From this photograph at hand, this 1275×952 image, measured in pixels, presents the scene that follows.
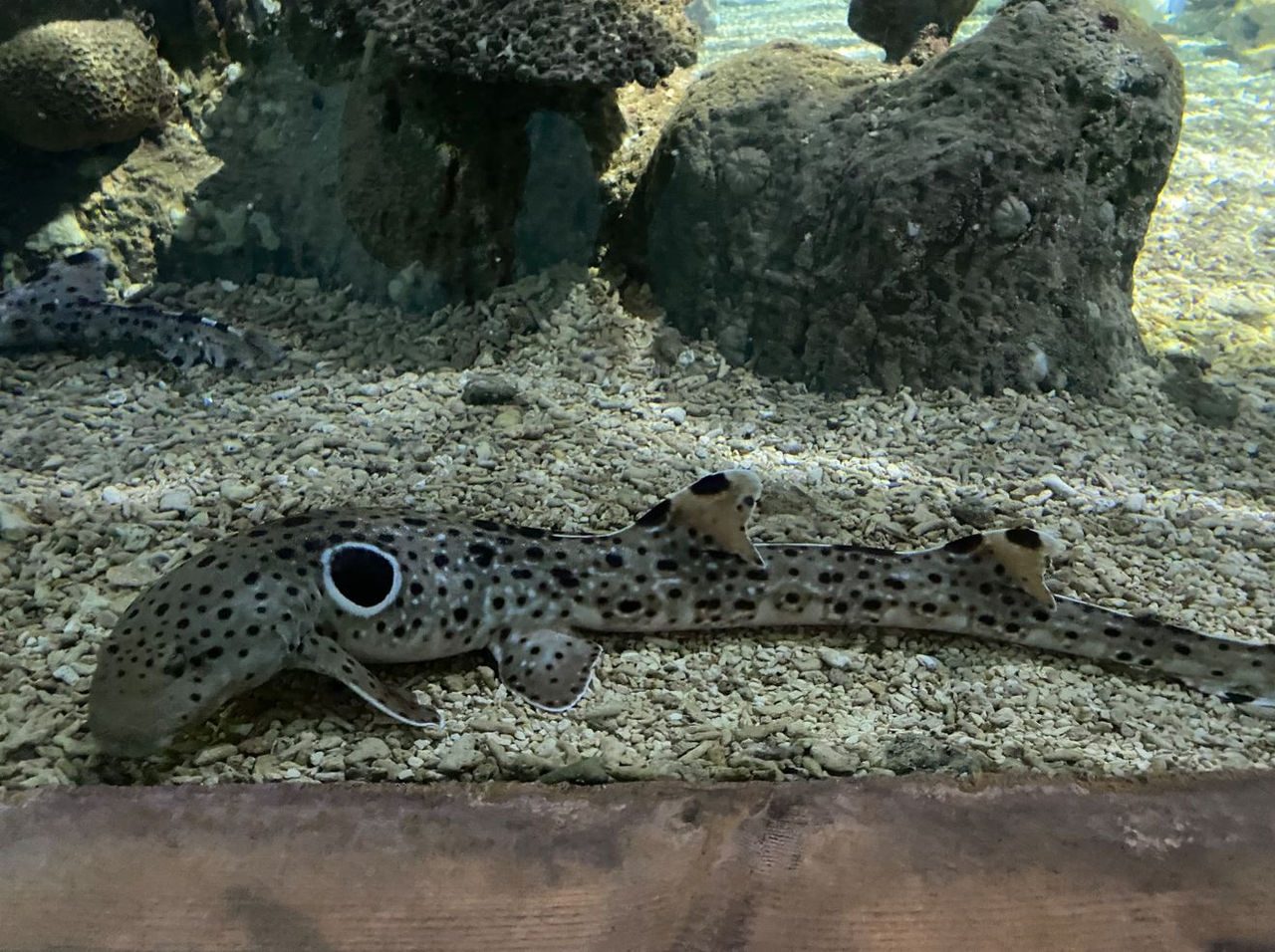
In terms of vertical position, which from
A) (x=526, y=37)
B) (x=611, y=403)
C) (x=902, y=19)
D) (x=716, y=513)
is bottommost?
(x=611, y=403)

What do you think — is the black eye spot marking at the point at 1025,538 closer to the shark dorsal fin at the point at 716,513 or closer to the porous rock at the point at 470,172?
the shark dorsal fin at the point at 716,513

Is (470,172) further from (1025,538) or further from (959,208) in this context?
(1025,538)

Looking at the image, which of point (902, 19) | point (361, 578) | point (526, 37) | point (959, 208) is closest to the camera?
point (361, 578)

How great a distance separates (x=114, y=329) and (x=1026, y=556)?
198 inches

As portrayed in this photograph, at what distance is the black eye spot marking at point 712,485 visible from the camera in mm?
3455

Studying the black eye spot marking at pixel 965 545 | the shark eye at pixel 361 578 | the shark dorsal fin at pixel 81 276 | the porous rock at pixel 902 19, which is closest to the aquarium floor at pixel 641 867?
the shark eye at pixel 361 578

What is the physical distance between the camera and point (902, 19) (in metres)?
7.13

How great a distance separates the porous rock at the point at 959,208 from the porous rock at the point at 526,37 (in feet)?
2.80

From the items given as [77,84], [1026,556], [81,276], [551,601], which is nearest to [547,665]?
[551,601]

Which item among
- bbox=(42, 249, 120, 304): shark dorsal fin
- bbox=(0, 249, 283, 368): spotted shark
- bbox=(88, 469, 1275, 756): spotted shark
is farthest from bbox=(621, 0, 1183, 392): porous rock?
bbox=(42, 249, 120, 304): shark dorsal fin

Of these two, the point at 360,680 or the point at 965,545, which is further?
the point at 965,545

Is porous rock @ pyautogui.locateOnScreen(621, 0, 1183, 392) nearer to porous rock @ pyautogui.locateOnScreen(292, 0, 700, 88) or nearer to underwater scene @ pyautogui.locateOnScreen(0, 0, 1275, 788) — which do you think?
underwater scene @ pyautogui.locateOnScreen(0, 0, 1275, 788)

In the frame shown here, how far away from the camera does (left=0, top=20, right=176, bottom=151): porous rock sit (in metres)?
5.34

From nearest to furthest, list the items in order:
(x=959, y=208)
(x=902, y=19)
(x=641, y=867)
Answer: (x=641, y=867), (x=959, y=208), (x=902, y=19)
